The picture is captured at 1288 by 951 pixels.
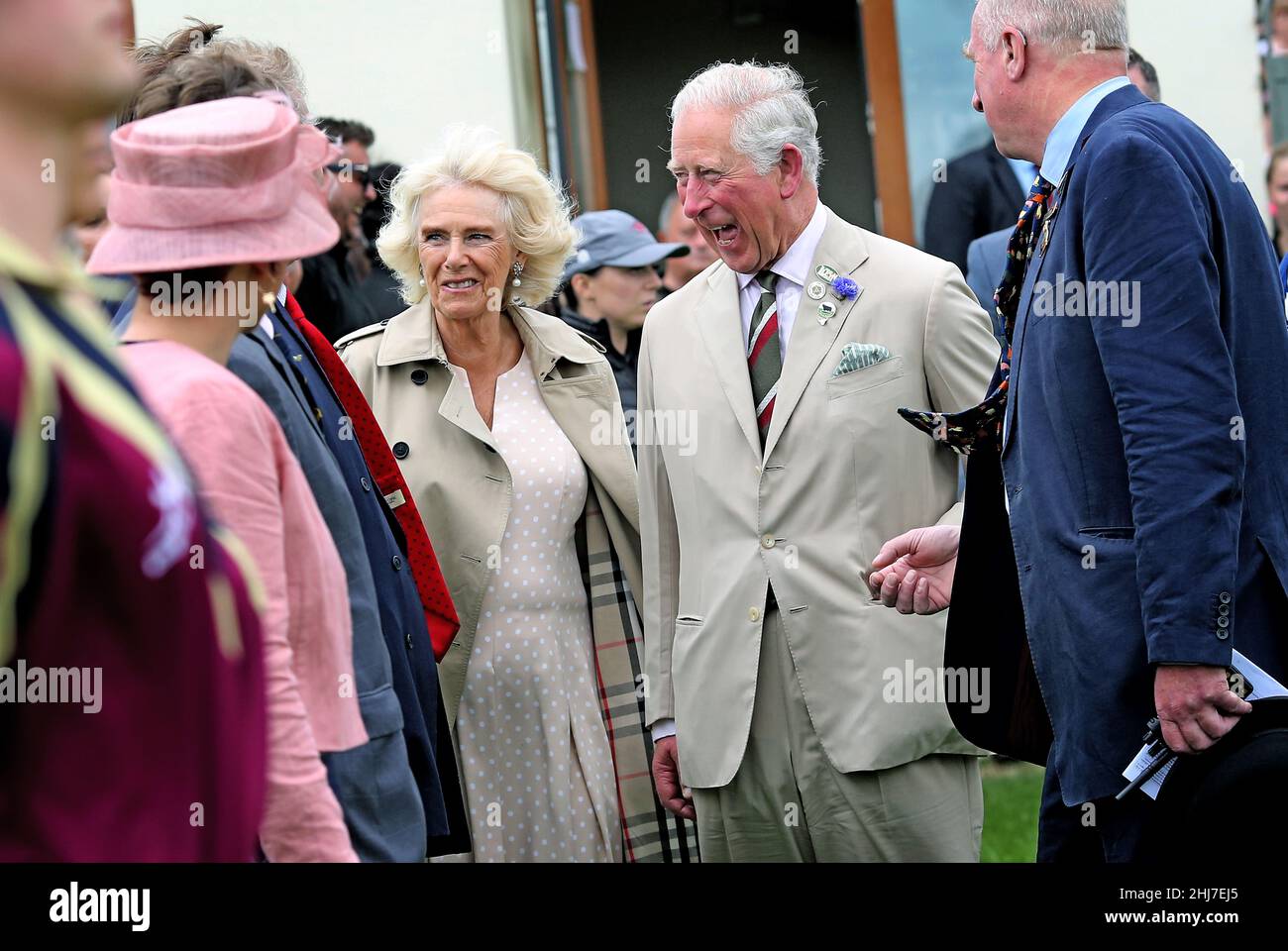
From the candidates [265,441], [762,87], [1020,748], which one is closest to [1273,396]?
[1020,748]

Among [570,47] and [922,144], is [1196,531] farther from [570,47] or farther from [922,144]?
[570,47]

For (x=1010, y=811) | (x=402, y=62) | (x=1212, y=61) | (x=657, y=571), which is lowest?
(x=1010, y=811)

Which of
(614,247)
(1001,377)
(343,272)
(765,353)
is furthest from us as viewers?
(614,247)

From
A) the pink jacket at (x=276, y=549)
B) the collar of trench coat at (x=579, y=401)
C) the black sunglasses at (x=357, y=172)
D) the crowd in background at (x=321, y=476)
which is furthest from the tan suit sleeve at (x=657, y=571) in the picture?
the black sunglasses at (x=357, y=172)

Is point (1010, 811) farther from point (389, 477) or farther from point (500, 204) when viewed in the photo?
point (389, 477)

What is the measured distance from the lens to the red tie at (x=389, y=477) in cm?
265

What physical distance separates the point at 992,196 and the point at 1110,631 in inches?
137

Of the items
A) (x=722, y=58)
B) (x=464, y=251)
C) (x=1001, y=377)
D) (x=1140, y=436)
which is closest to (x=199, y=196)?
(x=1140, y=436)

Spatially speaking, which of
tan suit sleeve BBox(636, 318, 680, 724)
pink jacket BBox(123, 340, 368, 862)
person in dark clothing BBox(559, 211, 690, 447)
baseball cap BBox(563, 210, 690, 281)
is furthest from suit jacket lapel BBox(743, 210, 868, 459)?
baseball cap BBox(563, 210, 690, 281)

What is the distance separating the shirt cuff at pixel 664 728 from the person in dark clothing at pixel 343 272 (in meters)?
1.72

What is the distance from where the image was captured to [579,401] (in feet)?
11.6

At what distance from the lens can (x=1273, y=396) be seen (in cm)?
248

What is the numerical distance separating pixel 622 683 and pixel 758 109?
1.26m

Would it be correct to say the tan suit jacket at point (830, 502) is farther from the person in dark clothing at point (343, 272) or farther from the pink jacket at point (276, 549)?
the person in dark clothing at point (343, 272)
